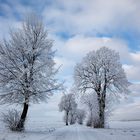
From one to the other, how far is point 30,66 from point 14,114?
4419mm

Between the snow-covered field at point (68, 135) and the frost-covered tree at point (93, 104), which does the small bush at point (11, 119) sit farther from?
the frost-covered tree at point (93, 104)

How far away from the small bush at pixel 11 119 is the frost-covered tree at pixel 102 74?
52.2 ft

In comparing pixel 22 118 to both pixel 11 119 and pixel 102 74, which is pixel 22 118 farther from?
pixel 102 74

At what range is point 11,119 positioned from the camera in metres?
18.7

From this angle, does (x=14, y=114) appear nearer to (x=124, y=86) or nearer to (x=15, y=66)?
(x=15, y=66)

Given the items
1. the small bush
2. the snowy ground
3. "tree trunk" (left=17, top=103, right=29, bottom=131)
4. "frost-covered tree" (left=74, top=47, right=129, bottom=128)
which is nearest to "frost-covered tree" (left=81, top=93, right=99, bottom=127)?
"frost-covered tree" (left=74, top=47, right=129, bottom=128)

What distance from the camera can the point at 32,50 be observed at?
66.2ft

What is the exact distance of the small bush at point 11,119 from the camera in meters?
18.6

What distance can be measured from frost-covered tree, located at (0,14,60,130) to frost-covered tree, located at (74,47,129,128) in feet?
43.2

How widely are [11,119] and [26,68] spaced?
4.58 meters

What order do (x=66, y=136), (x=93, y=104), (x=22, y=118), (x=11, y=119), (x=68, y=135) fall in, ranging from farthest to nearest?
(x=93, y=104) < (x=22, y=118) < (x=11, y=119) < (x=68, y=135) < (x=66, y=136)

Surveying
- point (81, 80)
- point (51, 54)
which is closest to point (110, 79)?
point (81, 80)

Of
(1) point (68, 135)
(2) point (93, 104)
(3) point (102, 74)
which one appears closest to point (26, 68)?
(1) point (68, 135)

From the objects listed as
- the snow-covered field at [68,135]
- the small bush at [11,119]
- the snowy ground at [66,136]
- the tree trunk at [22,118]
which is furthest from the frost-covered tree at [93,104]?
the small bush at [11,119]
